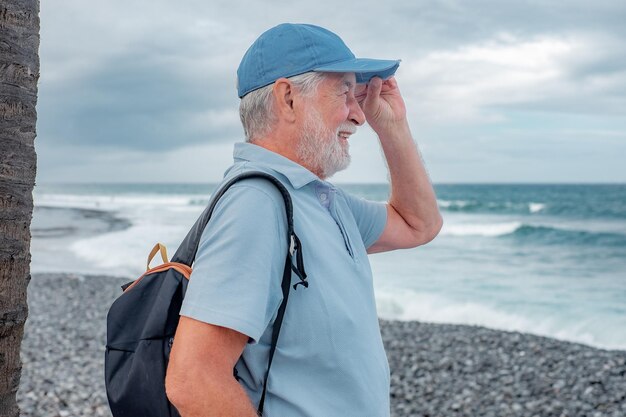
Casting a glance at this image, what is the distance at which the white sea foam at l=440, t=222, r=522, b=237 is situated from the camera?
2984 cm

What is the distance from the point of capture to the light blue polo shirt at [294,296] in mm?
1632

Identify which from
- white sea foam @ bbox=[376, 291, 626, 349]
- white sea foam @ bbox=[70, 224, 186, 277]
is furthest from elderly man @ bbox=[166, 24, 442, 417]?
white sea foam @ bbox=[70, 224, 186, 277]

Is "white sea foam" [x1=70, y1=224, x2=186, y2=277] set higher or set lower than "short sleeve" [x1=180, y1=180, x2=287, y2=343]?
lower

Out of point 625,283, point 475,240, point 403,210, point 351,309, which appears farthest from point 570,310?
point 475,240

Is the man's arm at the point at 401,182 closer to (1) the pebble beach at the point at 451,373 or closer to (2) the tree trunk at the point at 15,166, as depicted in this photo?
(2) the tree trunk at the point at 15,166

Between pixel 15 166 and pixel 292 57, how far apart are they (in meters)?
0.88

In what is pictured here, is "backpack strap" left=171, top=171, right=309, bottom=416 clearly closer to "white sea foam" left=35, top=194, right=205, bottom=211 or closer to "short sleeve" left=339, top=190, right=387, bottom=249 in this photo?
"short sleeve" left=339, top=190, right=387, bottom=249

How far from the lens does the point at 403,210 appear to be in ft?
8.90

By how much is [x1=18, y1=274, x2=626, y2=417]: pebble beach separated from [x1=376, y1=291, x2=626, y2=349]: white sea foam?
2.17 metres

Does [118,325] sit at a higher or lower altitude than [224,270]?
lower

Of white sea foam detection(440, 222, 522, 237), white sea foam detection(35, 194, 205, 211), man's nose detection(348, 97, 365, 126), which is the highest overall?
man's nose detection(348, 97, 365, 126)

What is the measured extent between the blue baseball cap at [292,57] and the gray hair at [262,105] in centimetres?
2

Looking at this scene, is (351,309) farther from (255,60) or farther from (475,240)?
(475,240)

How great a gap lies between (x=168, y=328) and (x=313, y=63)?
2.66 feet
